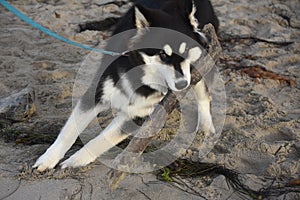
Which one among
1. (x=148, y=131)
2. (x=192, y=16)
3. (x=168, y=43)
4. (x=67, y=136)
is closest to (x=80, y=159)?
(x=67, y=136)

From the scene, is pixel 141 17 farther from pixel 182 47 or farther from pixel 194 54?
pixel 194 54

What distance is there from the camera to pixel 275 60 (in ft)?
14.2

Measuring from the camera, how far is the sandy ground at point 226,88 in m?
2.56

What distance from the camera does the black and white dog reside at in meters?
2.67

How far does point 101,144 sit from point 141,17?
901 mm

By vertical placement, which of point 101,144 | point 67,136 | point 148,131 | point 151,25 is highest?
point 151,25

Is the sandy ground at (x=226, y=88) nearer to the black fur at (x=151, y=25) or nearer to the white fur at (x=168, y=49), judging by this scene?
the black fur at (x=151, y=25)

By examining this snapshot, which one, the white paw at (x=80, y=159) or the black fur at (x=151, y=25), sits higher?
the black fur at (x=151, y=25)

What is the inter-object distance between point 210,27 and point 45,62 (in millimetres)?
1865

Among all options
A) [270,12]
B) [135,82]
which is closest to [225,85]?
[135,82]

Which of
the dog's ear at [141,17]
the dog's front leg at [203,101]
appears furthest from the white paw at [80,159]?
the dog's front leg at [203,101]

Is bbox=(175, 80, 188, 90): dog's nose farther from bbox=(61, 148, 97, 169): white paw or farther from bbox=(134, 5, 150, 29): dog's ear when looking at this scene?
bbox=(61, 148, 97, 169): white paw

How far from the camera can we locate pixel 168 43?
2664mm

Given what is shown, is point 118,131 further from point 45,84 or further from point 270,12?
point 270,12
